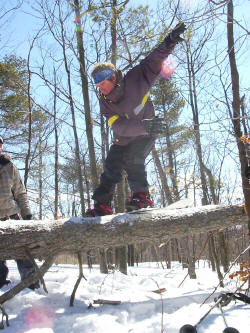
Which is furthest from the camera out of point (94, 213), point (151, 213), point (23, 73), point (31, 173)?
point (31, 173)

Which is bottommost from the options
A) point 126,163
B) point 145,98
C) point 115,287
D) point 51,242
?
point 115,287

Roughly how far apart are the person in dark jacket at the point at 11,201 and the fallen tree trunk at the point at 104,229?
21.2 inches

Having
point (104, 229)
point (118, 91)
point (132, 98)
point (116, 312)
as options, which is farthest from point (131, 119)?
point (116, 312)

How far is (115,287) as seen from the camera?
10.6 ft

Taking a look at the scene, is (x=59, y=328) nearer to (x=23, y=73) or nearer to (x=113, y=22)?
(x=113, y=22)

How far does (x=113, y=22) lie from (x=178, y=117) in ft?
21.1

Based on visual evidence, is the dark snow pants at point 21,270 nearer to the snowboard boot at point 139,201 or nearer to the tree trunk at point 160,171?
the snowboard boot at point 139,201

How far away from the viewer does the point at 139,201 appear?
3162 mm

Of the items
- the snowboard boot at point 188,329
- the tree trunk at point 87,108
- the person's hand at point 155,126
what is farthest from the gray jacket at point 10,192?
the tree trunk at point 87,108

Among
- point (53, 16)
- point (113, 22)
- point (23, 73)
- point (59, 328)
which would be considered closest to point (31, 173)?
point (23, 73)

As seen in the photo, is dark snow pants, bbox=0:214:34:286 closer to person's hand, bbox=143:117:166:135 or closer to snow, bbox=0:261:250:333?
snow, bbox=0:261:250:333

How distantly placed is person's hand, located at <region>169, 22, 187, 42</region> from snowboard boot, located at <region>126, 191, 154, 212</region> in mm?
1743

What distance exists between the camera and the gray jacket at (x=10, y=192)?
3014 millimetres

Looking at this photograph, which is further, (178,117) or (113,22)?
(178,117)
